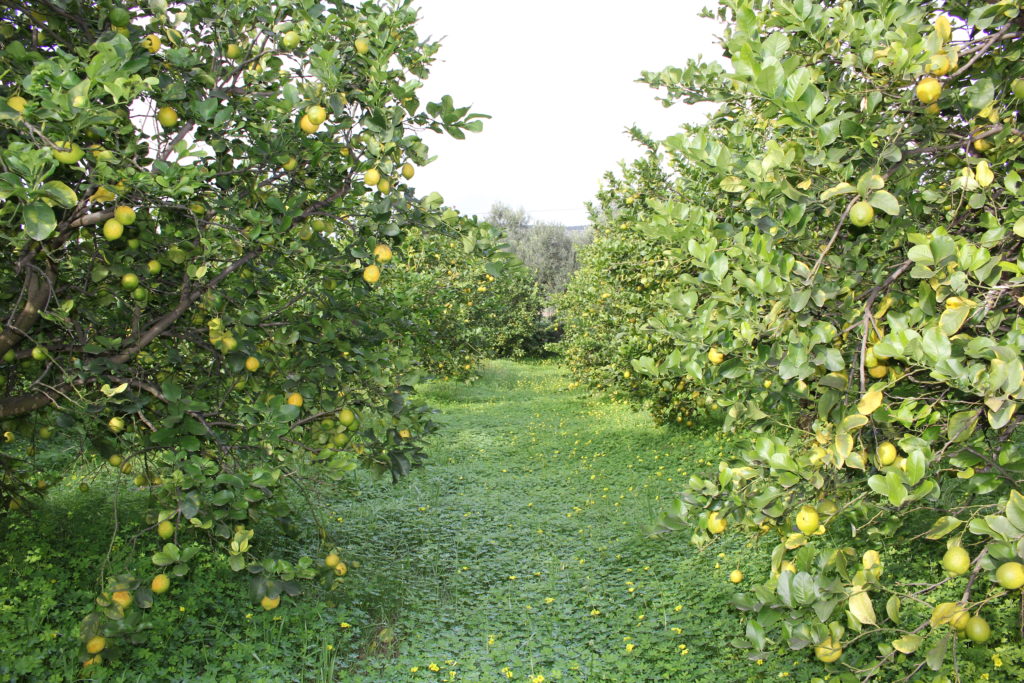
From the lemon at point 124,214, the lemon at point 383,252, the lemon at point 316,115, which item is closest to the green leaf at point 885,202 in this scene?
the lemon at point 383,252

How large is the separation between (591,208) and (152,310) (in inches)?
299

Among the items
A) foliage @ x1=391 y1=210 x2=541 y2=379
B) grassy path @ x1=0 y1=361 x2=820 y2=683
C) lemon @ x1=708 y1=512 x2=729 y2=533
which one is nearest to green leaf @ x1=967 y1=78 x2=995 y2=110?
lemon @ x1=708 y1=512 x2=729 y2=533

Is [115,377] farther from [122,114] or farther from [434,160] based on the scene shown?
[434,160]

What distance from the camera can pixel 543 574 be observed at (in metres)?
5.07

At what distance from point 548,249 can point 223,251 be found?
24.4m

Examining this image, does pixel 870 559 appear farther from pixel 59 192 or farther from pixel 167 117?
pixel 167 117

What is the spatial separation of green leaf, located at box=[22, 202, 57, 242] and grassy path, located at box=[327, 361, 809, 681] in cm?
265

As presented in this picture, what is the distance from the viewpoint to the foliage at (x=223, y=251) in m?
2.87

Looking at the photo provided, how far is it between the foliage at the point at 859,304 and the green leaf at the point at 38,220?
200 centimetres

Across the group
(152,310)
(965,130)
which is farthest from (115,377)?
(965,130)

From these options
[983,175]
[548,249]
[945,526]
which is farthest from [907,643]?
[548,249]

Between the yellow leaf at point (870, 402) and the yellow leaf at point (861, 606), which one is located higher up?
the yellow leaf at point (870, 402)

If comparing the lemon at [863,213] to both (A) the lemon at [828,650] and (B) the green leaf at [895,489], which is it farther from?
(A) the lemon at [828,650]

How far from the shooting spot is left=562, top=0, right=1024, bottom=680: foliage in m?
1.87
